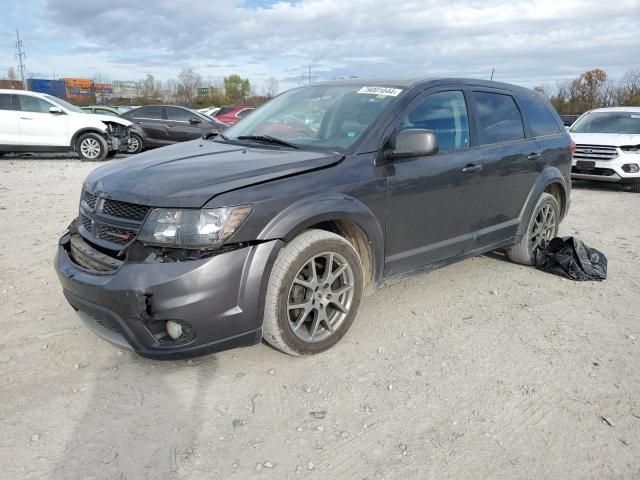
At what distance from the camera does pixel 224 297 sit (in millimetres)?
2666

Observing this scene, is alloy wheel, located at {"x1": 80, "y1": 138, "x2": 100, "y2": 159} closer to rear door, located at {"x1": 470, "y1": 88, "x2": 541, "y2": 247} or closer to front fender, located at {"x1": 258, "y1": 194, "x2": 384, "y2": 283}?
rear door, located at {"x1": 470, "y1": 88, "x2": 541, "y2": 247}

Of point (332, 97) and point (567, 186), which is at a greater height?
point (332, 97)

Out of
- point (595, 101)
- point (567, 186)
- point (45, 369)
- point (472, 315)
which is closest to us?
point (45, 369)

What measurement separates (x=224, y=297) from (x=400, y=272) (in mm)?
1463

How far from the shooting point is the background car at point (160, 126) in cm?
1394

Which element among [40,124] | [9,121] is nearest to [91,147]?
[40,124]

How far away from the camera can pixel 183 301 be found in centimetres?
259

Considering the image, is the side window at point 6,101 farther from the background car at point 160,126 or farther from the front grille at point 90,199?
the front grille at point 90,199

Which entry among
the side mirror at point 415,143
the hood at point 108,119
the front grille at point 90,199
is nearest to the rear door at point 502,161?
the side mirror at point 415,143

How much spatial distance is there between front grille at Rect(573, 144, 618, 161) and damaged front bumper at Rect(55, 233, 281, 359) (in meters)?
9.06

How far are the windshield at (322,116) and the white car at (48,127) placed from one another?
30.2 ft

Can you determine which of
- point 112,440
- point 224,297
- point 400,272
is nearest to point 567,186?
point 400,272

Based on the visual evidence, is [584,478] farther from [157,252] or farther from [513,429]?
[157,252]

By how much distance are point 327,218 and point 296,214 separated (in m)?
0.25
